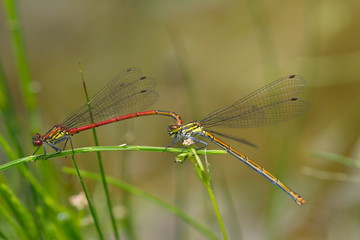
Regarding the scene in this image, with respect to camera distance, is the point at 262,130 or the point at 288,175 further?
the point at 262,130

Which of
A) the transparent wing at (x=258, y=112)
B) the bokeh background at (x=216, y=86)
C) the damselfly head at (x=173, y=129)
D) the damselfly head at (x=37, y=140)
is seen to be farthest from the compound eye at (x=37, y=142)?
the transparent wing at (x=258, y=112)

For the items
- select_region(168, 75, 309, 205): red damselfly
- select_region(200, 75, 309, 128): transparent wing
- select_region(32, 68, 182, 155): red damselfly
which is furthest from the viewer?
select_region(200, 75, 309, 128): transparent wing

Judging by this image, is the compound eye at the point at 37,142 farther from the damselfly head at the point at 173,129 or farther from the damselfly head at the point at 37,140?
the damselfly head at the point at 173,129

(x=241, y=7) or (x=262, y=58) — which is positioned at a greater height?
(x=241, y=7)

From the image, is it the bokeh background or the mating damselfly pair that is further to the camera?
the bokeh background

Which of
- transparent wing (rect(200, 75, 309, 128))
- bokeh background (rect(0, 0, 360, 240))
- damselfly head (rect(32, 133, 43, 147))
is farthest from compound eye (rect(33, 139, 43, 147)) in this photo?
transparent wing (rect(200, 75, 309, 128))

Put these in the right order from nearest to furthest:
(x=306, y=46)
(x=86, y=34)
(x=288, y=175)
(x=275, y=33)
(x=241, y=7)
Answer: (x=288, y=175), (x=306, y=46), (x=275, y=33), (x=241, y=7), (x=86, y=34)

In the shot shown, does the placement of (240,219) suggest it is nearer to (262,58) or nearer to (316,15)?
(262,58)

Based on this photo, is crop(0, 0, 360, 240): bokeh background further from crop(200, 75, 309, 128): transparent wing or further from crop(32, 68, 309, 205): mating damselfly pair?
crop(200, 75, 309, 128): transparent wing

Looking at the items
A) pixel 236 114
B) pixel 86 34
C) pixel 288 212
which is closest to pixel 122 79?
pixel 236 114
